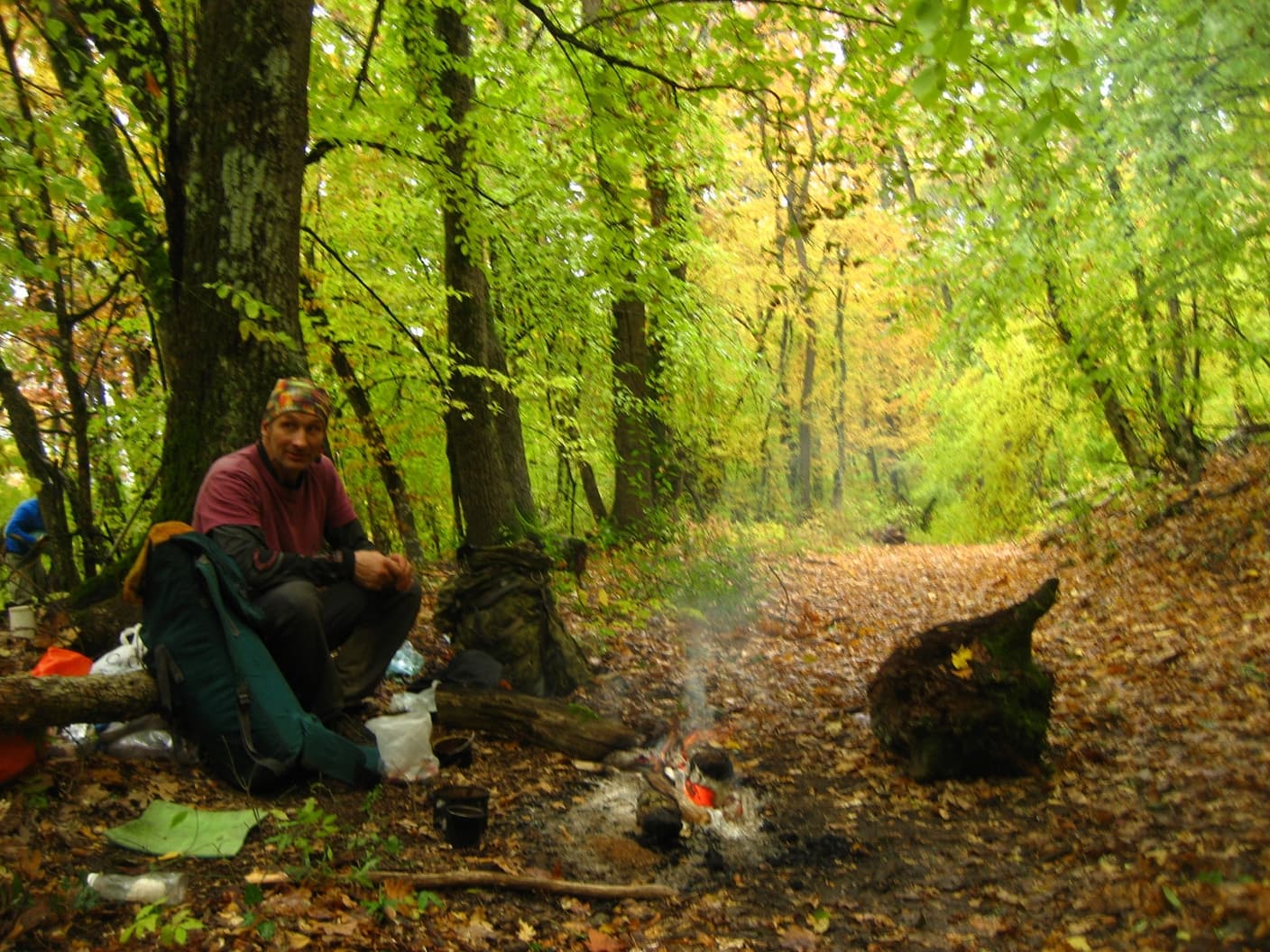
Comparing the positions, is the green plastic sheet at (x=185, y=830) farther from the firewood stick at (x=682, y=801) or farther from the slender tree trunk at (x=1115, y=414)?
the slender tree trunk at (x=1115, y=414)

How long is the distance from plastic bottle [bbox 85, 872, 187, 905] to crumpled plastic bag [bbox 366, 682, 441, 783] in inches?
52.1

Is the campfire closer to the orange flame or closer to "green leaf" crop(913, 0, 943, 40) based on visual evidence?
the orange flame

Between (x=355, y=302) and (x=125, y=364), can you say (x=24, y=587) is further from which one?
(x=125, y=364)

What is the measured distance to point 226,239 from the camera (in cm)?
457

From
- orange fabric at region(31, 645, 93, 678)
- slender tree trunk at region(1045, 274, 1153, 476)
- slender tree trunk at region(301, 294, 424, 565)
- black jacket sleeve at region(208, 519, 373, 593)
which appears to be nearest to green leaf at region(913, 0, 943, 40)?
black jacket sleeve at region(208, 519, 373, 593)

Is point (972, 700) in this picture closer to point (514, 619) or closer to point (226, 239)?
point (514, 619)

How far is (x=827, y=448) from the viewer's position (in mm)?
37406

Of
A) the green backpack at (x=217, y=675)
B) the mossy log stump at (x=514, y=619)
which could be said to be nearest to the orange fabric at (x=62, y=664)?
the green backpack at (x=217, y=675)

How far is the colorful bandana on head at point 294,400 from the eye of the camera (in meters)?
4.27

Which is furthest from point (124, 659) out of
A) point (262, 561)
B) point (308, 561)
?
point (308, 561)

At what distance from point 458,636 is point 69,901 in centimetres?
333

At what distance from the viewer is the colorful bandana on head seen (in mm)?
4270

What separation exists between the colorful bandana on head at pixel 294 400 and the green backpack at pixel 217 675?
0.79 m

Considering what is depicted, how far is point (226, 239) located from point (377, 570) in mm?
1934
